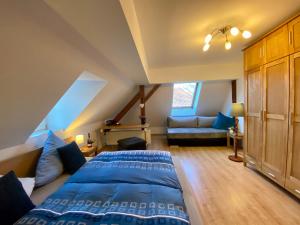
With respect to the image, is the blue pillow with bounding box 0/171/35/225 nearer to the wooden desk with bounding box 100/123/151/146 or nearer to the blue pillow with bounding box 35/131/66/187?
the blue pillow with bounding box 35/131/66/187

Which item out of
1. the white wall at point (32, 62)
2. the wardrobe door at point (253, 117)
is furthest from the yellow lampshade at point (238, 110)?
the white wall at point (32, 62)

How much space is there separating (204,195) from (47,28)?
257 cm

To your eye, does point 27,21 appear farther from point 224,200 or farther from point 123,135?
point 123,135

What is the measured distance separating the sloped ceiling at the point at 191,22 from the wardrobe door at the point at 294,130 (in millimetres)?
652

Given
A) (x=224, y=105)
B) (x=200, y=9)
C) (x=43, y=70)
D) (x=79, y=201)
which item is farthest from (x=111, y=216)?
(x=224, y=105)

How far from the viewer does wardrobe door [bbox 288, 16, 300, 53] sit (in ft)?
6.75

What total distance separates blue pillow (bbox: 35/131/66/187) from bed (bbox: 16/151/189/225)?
37cm

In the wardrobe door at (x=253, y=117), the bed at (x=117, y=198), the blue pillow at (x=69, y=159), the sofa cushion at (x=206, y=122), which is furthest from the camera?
the sofa cushion at (x=206, y=122)

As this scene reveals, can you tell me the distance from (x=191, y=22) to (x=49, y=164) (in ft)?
8.08

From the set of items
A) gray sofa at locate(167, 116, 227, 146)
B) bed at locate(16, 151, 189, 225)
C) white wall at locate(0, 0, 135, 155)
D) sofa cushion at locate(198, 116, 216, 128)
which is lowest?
gray sofa at locate(167, 116, 227, 146)

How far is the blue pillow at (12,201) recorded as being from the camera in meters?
1.20

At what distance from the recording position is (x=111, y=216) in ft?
3.81

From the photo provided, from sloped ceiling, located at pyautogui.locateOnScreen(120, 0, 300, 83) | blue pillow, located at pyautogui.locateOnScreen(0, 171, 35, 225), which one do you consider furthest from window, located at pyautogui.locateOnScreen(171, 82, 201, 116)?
blue pillow, located at pyautogui.locateOnScreen(0, 171, 35, 225)

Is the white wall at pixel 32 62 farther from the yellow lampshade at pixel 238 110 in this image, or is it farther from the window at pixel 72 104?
the yellow lampshade at pixel 238 110
